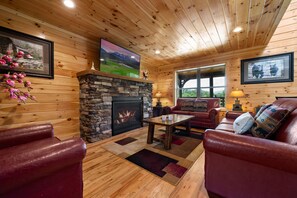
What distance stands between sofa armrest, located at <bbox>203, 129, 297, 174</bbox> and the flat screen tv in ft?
8.45

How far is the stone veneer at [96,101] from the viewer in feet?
8.47

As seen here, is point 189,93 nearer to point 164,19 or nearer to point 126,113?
point 126,113

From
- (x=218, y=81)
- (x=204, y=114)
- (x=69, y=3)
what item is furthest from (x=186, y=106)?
(x=69, y=3)

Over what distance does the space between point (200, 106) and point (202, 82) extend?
1.23 m

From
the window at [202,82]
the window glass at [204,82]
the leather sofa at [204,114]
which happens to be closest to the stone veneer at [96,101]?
the leather sofa at [204,114]

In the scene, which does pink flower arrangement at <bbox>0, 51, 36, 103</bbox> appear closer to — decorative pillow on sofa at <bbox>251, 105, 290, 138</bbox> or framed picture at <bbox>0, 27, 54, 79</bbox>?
framed picture at <bbox>0, 27, 54, 79</bbox>

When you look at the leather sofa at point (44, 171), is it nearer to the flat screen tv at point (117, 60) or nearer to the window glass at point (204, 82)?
the flat screen tv at point (117, 60)

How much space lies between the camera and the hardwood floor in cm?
125

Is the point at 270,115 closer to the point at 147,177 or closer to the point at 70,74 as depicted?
the point at 147,177

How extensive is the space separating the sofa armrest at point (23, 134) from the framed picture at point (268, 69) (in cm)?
470

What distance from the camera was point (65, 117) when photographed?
2578 mm

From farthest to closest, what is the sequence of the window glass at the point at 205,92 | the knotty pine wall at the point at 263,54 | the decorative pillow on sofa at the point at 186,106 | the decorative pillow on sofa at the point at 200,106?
1. the window glass at the point at 205,92
2. the decorative pillow on sofa at the point at 186,106
3. the decorative pillow on sofa at the point at 200,106
4. the knotty pine wall at the point at 263,54

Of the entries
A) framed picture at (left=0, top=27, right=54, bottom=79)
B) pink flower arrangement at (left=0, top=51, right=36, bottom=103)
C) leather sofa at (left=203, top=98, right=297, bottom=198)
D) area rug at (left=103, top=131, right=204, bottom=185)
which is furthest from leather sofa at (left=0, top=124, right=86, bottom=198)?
framed picture at (left=0, top=27, right=54, bottom=79)

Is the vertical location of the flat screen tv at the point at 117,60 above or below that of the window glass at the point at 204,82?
above
